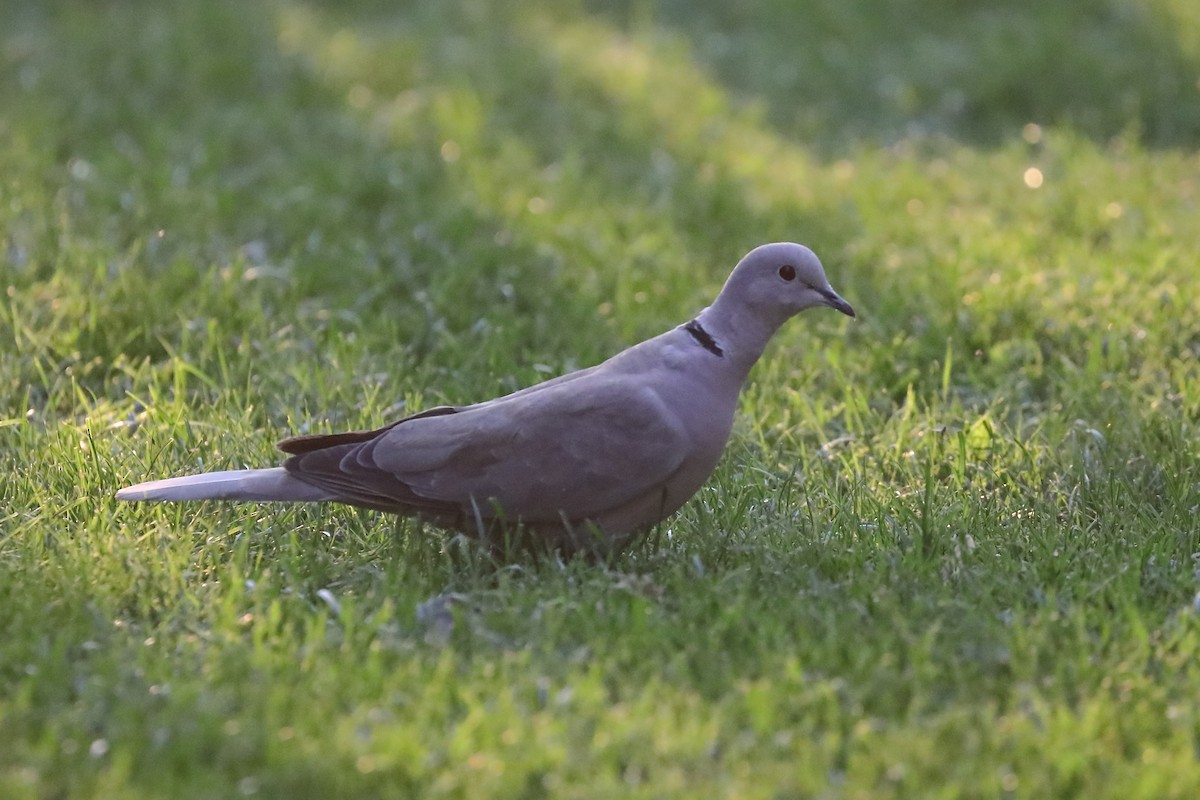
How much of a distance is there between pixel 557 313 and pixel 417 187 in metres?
1.49

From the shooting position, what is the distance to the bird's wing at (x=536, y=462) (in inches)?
138

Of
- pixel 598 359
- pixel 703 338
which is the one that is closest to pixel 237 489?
pixel 703 338

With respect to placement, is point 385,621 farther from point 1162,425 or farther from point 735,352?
point 1162,425

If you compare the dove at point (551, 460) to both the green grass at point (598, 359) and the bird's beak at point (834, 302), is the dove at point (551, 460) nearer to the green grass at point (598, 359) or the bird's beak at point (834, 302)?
the green grass at point (598, 359)

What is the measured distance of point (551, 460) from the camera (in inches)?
139

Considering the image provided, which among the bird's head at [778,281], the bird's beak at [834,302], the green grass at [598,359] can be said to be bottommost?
the green grass at [598,359]

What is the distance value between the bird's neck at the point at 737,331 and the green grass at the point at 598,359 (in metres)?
0.42

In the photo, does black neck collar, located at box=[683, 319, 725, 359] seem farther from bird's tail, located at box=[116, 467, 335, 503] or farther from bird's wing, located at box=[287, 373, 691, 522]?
bird's tail, located at box=[116, 467, 335, 503]

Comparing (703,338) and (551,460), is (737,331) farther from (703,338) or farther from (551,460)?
(551,460)

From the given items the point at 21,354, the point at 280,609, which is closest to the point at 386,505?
the point at 280,609

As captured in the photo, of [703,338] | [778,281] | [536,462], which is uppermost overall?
[778,281]

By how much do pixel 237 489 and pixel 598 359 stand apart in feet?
6.08

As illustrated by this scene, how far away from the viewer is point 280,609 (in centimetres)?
330

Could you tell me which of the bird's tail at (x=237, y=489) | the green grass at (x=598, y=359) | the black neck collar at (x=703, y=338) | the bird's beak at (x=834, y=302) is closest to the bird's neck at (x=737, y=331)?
the black neck collar at (x=703, y=338)
